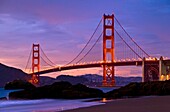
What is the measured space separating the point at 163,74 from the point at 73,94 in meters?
29.8

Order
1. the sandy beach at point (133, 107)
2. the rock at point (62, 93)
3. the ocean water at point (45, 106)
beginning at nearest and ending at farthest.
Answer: the sandy beach at point (133, 107)
the ocean water at point (45, 106)
the rock at point (62, 93)

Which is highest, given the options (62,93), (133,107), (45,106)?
(62,93)

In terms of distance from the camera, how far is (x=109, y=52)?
54.9m

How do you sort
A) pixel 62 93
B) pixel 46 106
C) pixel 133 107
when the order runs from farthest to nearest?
pixel 62 93 < pixel 46 106 < pixel 133 107

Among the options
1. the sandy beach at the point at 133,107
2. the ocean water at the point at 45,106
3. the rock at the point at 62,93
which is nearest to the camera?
the sandy beach at the point at 133,107

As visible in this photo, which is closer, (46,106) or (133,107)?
(133,107)

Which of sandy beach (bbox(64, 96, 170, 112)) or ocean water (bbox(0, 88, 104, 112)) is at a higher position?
sandy beach (bbox(64, 96, 170, 112))

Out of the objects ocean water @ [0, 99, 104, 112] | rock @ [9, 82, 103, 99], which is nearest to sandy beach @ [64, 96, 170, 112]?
ocean water @ [0, 99, 104, 112]

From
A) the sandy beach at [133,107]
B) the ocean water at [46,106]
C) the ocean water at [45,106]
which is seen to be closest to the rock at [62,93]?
the ocean water at [46,106]

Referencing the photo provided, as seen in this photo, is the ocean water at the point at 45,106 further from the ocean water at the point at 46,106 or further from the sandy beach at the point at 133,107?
the sandy beach at the point at 133,107

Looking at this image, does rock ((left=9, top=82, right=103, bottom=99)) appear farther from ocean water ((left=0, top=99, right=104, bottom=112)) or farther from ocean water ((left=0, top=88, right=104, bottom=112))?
ocean water ((left=0, top=99, right=104, bottom=112))

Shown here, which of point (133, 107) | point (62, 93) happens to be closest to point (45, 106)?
point (133, 107)

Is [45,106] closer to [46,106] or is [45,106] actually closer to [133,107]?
[46,106]

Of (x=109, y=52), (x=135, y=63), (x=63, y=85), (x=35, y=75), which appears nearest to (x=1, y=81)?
(x=35, y=75)
